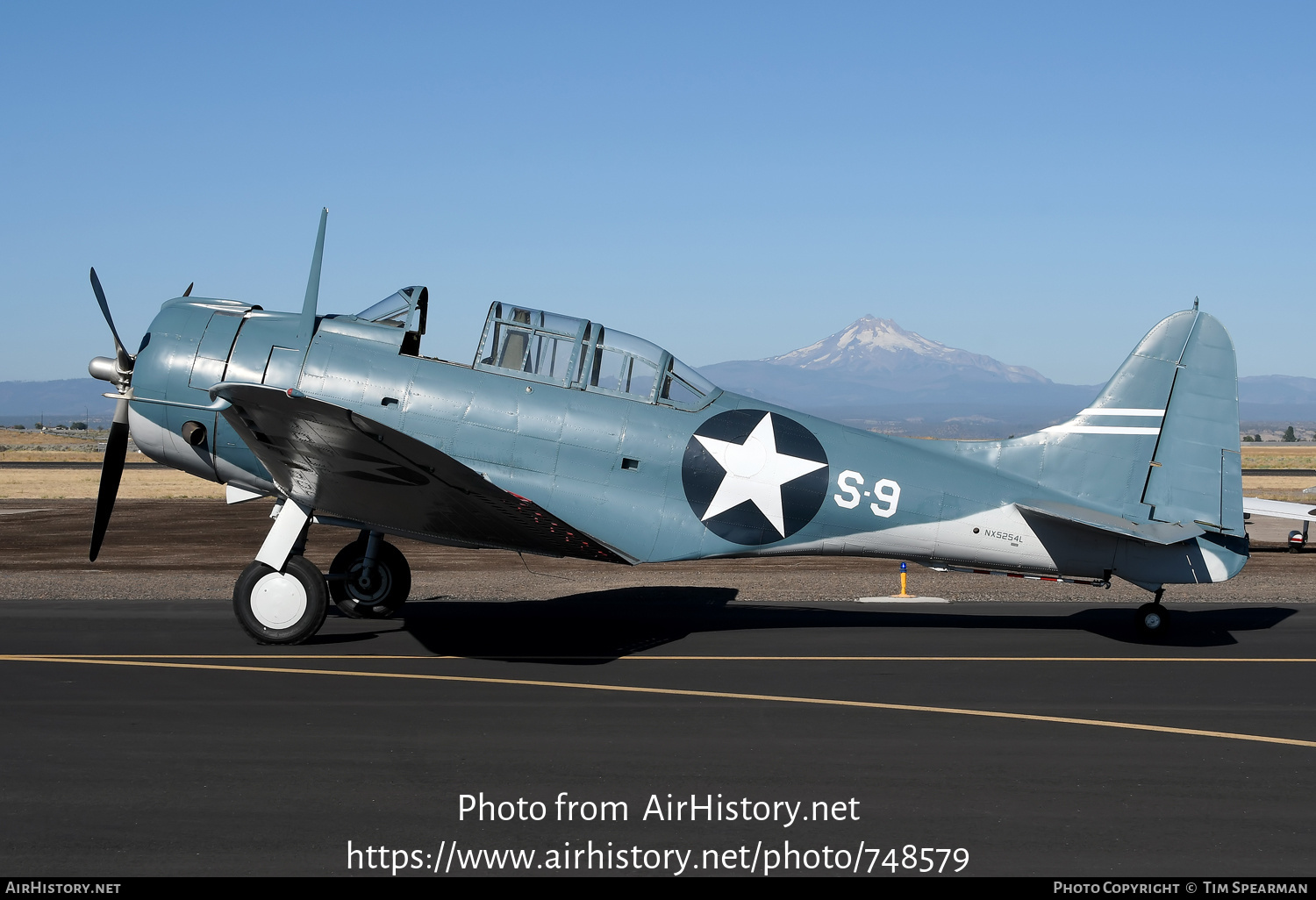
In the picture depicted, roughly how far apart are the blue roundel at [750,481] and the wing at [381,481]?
3.28 ft

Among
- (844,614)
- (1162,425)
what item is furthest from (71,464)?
(1162,425)

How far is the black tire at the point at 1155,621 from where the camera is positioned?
393 inches

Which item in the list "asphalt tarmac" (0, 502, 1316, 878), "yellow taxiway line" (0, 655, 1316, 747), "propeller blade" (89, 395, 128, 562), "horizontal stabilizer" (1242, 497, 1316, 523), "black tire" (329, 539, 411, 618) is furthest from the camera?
"horizontal stabilizer" (1242, 497, 1316, 523)

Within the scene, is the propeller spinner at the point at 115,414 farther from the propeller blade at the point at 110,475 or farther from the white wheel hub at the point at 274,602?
the white wheel hub at the point at 274,602

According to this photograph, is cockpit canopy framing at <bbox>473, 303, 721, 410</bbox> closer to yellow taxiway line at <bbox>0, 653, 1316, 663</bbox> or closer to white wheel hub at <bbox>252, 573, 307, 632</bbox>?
yellow taxiway line at <bbox>0, 653, 1316, 663</bbox>

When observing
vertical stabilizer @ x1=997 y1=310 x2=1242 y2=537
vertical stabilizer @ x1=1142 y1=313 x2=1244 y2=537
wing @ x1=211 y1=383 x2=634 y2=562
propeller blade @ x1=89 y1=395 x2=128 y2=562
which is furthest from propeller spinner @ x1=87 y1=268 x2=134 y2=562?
vertical stabilizer @ x1=1142 y1=313 x2=1244 y2=537

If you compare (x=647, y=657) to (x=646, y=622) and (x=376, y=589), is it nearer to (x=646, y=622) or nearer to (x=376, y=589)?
(x=646, y=622)

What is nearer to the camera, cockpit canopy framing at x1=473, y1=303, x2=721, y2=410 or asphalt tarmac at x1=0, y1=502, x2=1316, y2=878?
asphalt tarmac at x1=0, y1=502, x2=1316, y2=878

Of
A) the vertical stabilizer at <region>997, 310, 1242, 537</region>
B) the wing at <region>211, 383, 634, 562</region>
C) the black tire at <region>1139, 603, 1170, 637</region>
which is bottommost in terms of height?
the black tire at <region>1139, 603, 1170, 637</region>

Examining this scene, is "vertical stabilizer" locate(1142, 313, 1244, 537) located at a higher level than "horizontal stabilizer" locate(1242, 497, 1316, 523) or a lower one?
higher

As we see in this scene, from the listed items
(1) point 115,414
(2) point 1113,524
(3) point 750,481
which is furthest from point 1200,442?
(1) point 115,414

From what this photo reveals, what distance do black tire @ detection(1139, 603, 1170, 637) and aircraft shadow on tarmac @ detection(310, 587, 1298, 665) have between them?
0.07 metres

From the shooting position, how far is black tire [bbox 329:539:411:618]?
10719mm
